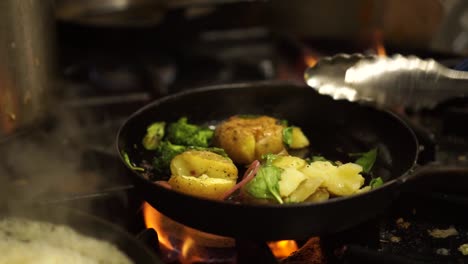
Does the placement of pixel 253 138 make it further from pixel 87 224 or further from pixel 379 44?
pixel 379 44

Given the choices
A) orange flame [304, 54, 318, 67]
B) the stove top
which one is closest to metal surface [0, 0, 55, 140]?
the stove top

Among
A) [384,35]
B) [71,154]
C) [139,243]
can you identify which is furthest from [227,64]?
[139,243]

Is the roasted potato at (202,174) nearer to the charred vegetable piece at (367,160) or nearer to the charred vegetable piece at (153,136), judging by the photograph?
the charred vegetable piece at (153,136)

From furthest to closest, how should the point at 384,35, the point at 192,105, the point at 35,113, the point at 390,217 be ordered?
1. the point at 384,35
2. the point at 192,105
3. the point at 35,113
4. the point at 390,217

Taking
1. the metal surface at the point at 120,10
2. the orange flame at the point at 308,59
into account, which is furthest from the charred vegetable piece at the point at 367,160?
the metal surface at the point at 120,10

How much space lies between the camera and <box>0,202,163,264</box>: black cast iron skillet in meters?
1.15

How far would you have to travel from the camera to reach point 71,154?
5.80ft

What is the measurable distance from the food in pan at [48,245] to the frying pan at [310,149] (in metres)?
0.16

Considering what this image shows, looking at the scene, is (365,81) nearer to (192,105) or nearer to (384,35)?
(192,105)

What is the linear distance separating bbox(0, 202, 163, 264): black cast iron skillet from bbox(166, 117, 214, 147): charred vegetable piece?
40 centimetres

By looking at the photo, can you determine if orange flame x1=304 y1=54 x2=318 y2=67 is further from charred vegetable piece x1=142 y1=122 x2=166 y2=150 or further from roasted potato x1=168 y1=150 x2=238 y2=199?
roasted potato x1=168 y1=150 x2=238 y2=199

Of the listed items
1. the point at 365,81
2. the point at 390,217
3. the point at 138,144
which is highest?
the point at 365,81

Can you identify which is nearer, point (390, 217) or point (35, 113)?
point (390, 217)

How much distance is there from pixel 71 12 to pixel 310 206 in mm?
1542
